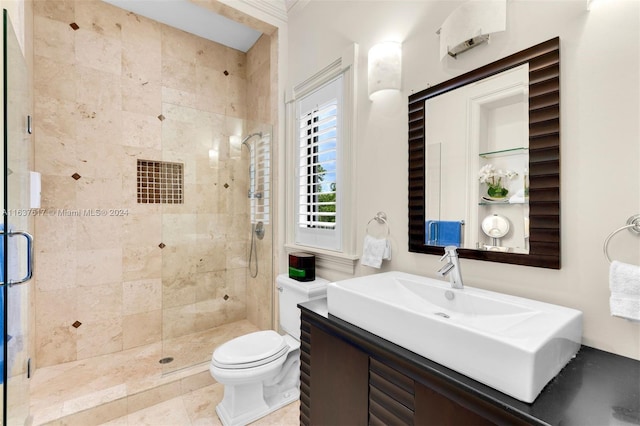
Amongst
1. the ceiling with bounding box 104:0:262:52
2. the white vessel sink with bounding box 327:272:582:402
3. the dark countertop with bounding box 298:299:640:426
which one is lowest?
the dark countertop with bounding box 298:299:640:426

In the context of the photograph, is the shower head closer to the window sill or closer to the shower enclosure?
the shower enclosure

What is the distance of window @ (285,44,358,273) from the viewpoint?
1828 millimetres

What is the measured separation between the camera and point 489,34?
3.84ft

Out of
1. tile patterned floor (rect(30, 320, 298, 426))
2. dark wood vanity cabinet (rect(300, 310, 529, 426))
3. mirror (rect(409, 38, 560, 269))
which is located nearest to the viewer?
dark wood vanity cabinet (rect(300, 310, 529, 426))

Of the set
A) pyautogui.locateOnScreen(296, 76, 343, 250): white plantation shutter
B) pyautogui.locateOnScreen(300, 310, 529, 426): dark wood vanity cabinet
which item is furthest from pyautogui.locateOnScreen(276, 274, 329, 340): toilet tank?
pyautogui.locateOnScreen(300, 310, 529, 426): dark wood vanity cabinet

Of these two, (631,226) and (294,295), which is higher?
(631,226)

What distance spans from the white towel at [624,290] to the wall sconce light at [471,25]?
92cm

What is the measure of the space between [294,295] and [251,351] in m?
0.42

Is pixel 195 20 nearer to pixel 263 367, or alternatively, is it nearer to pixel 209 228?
pixel 209 228

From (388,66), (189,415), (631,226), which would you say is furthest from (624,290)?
(189,415)

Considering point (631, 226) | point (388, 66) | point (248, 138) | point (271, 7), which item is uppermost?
point (271, 7)

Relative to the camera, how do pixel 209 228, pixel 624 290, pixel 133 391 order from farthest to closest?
pixel 209 228 → pixel 133 391 → pixel 624 290

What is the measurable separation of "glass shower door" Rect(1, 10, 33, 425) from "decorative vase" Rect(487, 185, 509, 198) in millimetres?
1867

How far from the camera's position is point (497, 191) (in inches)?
46.1
